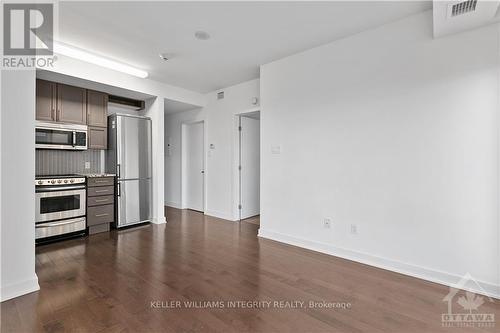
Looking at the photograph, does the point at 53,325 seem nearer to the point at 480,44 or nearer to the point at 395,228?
the point at 395,228

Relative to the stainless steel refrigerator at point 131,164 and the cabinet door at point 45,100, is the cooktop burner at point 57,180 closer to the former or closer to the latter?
the stainless steel refrigerator at point 131,164

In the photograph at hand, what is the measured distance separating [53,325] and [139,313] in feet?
1.94

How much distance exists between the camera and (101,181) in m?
4.20

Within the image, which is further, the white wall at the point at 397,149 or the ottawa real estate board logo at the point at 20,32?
the white wall at the point at 397,149

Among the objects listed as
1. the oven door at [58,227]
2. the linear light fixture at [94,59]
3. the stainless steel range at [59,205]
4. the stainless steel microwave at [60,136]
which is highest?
the linear light fixture at [94,59]

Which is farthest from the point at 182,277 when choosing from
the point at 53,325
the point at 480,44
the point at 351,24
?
the point at 480,44

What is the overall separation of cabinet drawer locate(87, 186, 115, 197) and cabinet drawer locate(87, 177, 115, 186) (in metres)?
0.07

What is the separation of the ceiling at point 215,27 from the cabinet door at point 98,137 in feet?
4.49

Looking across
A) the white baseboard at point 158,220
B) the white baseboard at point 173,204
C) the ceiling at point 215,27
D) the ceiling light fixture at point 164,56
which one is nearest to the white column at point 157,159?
the white baseboard at point 158,220

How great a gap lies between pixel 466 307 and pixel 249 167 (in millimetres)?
3985

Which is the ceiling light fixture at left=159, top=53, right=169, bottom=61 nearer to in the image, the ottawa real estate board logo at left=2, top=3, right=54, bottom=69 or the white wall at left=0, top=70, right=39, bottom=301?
the ottawa real estate board logo at left=2, top=3, right=54, bottom=69

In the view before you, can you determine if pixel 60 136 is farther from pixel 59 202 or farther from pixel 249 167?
pixel 249 167

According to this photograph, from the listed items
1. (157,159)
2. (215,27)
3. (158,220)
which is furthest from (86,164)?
(215,27)

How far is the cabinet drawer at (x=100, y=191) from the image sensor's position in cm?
406
